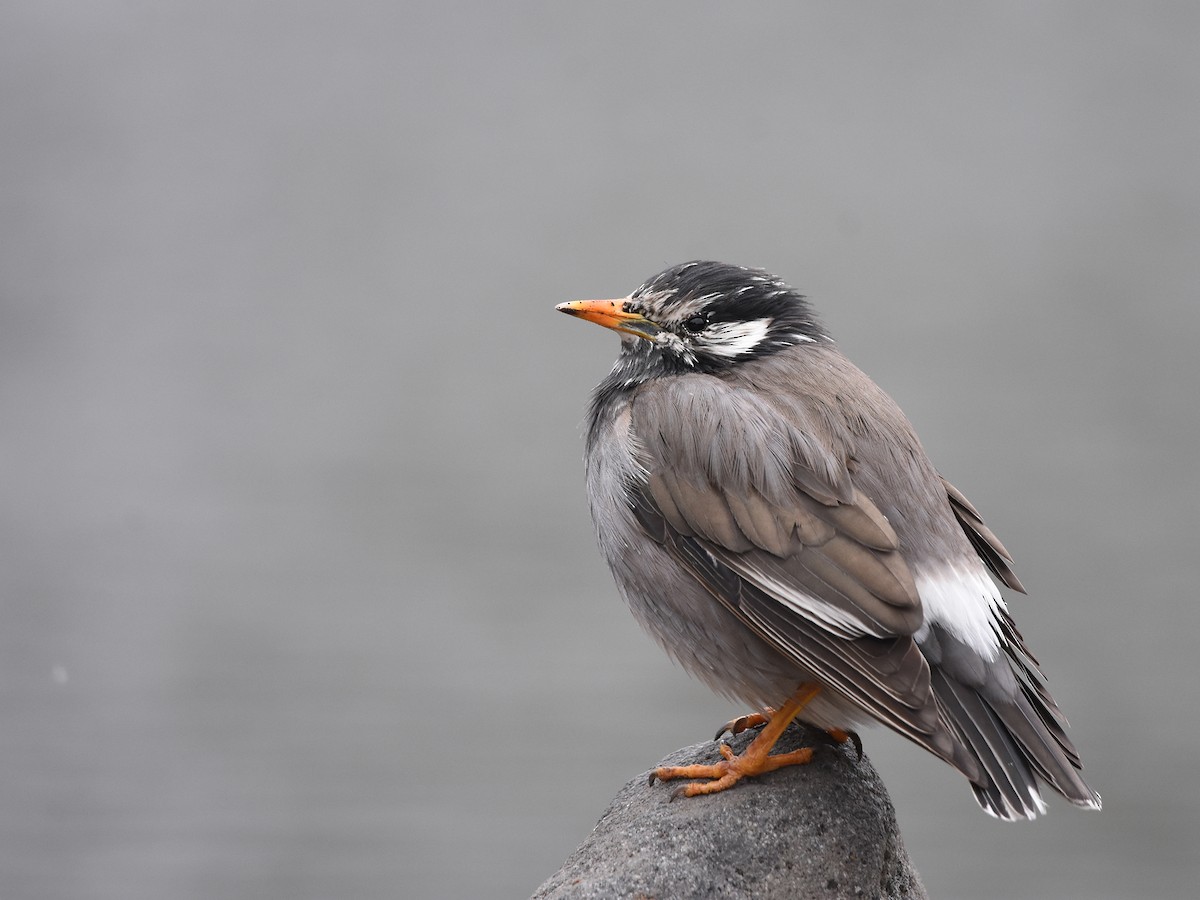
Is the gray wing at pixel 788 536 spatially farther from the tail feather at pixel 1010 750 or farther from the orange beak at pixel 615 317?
the orange beak at pixel 615 317

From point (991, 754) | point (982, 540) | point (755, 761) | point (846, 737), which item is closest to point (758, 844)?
point (755, 761)

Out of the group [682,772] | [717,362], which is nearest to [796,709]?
[682,772]

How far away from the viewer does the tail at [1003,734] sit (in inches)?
166

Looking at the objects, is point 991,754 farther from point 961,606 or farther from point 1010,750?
point 961,606

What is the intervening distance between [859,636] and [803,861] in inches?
33.7

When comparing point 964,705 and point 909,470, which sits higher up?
point 909,470

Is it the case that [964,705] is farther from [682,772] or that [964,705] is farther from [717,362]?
[717,362]

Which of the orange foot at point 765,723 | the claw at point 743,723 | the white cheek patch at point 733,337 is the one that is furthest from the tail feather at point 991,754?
the white cheek patch at point 733,337

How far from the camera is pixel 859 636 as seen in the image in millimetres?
4477

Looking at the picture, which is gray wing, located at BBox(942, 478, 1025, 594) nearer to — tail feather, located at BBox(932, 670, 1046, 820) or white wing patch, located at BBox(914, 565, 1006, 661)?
white wing patch, located at BBox(914, 565, 1006, 661)

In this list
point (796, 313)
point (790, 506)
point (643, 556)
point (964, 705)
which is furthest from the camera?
point (796, 313)

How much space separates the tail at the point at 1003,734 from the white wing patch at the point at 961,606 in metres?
0.05

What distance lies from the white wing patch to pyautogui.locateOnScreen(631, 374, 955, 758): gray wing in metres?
0.11

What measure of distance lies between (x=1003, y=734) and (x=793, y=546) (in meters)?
0.95
